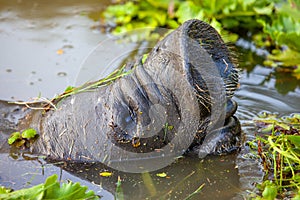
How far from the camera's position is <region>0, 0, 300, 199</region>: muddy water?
3570mm

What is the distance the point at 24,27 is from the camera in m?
6.14

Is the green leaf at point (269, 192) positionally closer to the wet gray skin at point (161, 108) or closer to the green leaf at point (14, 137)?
the wet gray skin at point (161, 108)

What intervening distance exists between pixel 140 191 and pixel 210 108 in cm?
66

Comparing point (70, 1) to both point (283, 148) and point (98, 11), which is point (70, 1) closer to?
point (98, 11)

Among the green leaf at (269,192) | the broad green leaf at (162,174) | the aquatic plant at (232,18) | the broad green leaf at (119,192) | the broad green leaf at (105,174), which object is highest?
the aquatic plant at (232,18)

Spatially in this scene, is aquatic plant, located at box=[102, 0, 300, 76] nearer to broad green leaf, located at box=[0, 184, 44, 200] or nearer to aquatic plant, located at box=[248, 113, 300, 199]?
aquatic plant, located at box=[248, 113, 300, 199]

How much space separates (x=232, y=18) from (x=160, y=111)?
2742 millimetres

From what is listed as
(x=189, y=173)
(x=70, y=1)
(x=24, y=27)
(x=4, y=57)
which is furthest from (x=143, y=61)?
(x=70, y=1)

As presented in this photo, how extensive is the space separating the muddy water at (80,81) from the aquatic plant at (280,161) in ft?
0.31

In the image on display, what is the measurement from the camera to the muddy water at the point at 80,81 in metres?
3.57

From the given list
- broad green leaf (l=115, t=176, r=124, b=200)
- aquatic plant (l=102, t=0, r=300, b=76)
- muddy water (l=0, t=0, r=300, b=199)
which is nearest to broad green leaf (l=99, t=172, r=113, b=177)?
muddy water (l=0, t=0, r=300, b=199)

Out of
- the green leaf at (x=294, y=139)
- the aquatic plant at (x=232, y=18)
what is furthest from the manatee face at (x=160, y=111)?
the aquatic plant at (x=232, y=18)

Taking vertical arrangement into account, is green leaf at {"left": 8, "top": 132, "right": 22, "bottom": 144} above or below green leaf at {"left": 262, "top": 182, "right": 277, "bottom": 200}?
above

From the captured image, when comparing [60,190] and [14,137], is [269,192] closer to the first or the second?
[60,190]
